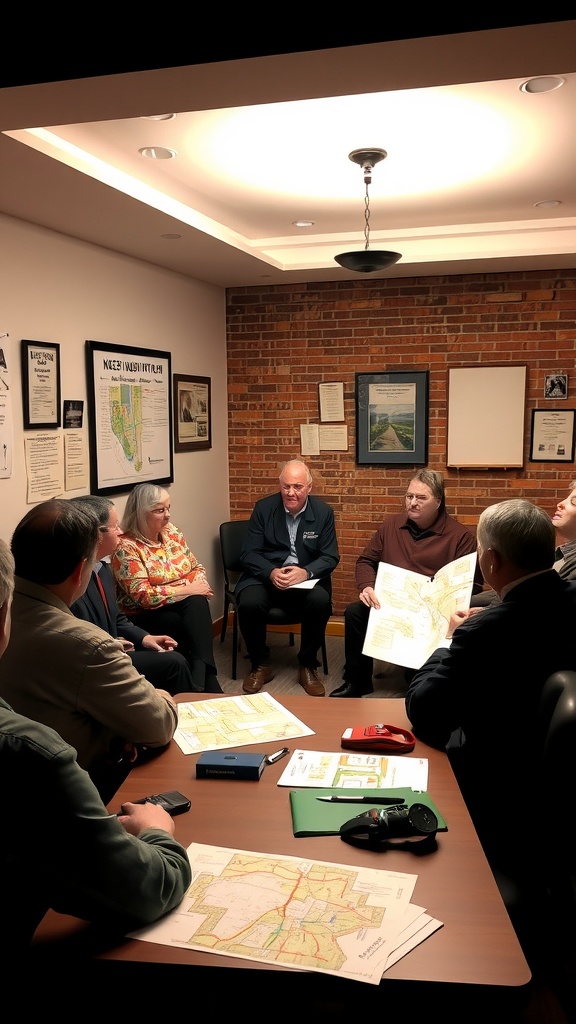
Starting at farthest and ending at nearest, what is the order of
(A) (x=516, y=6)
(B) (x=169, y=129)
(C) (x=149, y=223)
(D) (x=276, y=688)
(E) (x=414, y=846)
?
(D) (x=276, y=688), (C) (x=149, y=223), (B) (x=169, y=129), (A) (x=516, y=6), (E) (x=414, y=846)

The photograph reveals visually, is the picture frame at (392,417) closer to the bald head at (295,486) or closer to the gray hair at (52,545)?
the bald head at (295,486)

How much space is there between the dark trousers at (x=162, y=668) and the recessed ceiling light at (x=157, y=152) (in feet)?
7.13

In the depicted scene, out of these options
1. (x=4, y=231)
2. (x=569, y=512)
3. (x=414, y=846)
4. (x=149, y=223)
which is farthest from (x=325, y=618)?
(x=414, y=846)

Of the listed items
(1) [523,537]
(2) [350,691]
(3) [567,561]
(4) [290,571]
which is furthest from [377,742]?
(4) [290,571]

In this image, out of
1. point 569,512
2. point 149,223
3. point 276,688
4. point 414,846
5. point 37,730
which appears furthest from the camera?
point 276,688

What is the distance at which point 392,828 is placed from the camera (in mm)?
1505

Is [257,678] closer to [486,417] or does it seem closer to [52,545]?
[486,417]

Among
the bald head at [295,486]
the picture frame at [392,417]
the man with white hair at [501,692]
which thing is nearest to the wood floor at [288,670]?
the bald head at [295,486]

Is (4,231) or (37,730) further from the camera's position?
(4,231)

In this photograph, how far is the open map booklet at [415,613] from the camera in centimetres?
360

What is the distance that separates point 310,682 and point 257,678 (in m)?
0.33

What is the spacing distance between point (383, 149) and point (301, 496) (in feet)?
7.38

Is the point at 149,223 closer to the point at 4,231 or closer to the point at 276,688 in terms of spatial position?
the point at 4,231

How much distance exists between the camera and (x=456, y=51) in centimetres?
190
